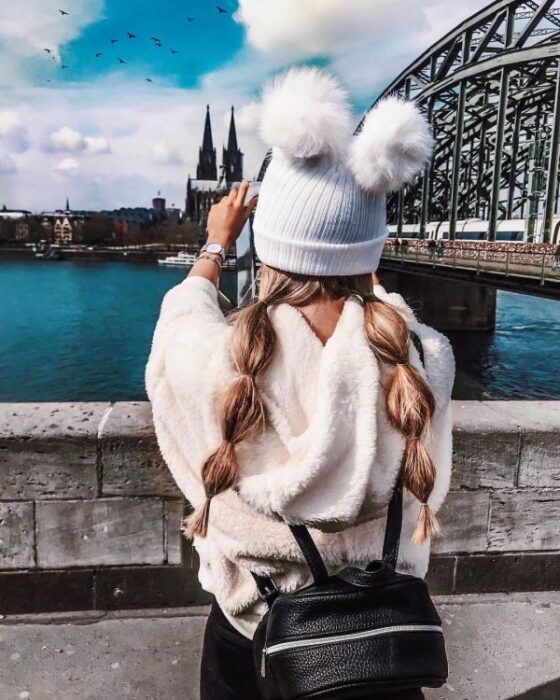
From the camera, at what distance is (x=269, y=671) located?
3.99ft

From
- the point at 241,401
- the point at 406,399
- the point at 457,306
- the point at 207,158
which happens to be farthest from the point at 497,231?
the point at 207,158

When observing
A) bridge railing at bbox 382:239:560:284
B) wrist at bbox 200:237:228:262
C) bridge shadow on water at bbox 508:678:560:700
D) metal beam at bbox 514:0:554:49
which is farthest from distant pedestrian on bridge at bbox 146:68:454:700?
metal beam at bbox 514:0:554:49

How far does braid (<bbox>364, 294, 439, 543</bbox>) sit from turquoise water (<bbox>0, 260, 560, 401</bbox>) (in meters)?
23.2

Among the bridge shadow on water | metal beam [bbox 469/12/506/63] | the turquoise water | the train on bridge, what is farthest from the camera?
metal beam [bbox 469/12/506/63]

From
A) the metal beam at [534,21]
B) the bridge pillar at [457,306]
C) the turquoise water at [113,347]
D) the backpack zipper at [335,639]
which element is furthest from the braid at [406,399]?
the metal beam at [534,21]

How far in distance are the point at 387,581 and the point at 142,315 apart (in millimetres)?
45767

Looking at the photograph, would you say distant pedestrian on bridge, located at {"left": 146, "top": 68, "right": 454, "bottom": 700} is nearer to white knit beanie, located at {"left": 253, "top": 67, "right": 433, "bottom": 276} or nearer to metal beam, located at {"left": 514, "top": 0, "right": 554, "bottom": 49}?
white knit beanie, located at {"left": 253, "top": 67, "right": 433, "bottom": 276}

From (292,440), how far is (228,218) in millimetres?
623

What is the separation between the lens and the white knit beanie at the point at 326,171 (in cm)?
127

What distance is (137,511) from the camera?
2.66 metres

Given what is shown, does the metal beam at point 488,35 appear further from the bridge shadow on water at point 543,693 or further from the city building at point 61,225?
the city building at point 61,225

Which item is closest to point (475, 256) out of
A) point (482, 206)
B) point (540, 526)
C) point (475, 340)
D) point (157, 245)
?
point (475, 340)

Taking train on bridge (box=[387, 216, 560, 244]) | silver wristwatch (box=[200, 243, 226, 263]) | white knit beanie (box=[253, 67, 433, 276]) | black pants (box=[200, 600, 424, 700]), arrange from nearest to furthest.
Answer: white knit beanie (box=[253, 67, 433, 276]) → black pants (box=[200, 600, 424, 700]) → silver wristwatch (box=[200, 243, 226, 263]) → train on bridge (box=[387, 216, 560, 244])

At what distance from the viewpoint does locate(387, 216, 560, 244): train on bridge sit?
38.4 meters
